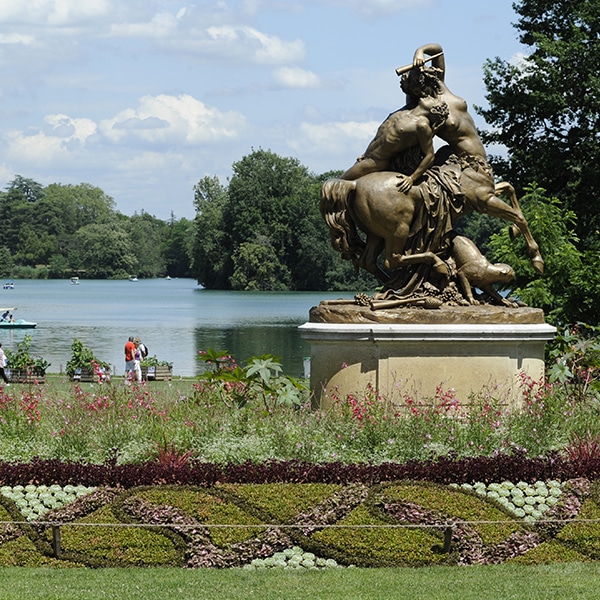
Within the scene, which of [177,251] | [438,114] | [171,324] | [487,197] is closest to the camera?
[438,114]

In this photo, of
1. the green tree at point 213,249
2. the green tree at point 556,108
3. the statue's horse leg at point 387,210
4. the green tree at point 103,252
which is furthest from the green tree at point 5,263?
the statue's horse leg at point 387,210

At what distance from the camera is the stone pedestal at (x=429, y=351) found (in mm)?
12547

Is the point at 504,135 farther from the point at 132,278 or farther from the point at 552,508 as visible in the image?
the point at 132,278

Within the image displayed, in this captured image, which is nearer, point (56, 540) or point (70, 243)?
point (56, 540)

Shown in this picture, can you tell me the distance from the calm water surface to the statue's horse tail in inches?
768

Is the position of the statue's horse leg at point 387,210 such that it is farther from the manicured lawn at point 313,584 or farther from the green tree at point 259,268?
the green tree at point 259,268

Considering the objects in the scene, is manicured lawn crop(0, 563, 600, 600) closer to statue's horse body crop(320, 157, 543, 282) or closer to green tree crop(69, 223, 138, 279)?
statue's horse body crop(320, 157, 543, 282)

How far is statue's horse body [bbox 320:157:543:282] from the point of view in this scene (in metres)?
13.1

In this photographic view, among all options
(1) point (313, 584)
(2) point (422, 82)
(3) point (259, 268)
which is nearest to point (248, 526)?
(1) point (313, 584)

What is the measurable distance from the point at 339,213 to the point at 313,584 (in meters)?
5.94

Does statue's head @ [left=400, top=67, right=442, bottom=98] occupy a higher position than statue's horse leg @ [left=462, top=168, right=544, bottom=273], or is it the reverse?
statue's head @ [left=400, top=67, right=442, bottom=98]

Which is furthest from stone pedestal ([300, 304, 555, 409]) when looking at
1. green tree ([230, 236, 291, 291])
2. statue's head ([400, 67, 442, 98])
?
green tree ([230, 236, 291, 291])

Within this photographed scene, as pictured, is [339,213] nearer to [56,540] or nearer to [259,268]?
[56,540]

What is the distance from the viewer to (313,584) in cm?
839
